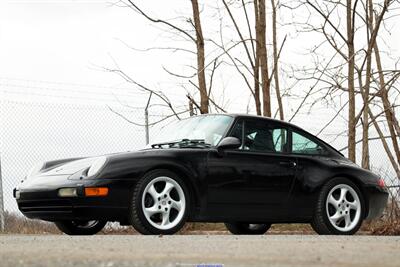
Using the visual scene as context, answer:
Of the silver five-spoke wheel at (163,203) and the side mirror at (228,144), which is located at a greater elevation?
the side mirror at (228,144)

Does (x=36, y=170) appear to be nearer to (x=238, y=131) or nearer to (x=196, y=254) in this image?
(x=238, y=131)

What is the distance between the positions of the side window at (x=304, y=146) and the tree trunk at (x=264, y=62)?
507 centimetres

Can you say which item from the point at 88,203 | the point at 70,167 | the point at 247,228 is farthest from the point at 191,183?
the point at 247,228

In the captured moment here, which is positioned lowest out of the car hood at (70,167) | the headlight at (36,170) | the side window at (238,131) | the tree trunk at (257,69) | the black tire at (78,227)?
the black tire at (78,227)

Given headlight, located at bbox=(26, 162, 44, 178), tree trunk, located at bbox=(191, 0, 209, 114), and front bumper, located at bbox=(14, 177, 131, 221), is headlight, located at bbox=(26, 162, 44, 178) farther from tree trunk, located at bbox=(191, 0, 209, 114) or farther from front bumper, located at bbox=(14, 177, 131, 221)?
tree trunk, located at bbox=(191, 0, 209, 114)

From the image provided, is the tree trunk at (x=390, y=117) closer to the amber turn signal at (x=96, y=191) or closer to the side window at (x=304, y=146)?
the side window at (x=304, y=146)

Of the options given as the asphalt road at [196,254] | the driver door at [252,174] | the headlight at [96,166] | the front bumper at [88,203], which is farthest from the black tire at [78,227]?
the asphalt road at [196,254]

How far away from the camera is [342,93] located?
1500 cm

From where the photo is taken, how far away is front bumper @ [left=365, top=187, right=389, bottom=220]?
9.19 metres

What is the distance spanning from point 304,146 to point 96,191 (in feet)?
9.42

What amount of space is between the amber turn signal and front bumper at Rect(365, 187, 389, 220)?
342 cm

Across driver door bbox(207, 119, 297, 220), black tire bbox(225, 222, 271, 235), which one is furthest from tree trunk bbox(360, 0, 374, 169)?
driver door bbox(207, 119, 297, 220)

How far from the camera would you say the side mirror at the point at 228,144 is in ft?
26.5

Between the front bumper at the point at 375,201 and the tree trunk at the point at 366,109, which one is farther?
the tree trunk at the point at 366,109
